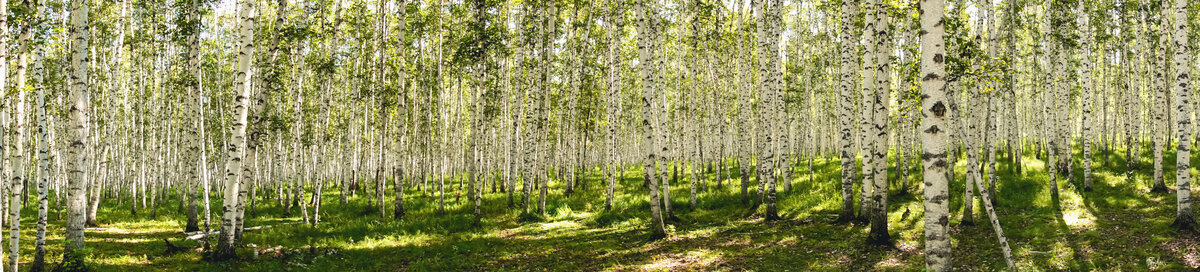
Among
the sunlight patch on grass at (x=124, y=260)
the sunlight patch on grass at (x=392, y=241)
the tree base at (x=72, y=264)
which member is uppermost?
the tree base at (x=72, y=264)

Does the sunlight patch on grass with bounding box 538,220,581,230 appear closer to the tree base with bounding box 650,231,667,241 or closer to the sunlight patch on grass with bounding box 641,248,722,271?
the tree base with bounding box 650,231,667,241

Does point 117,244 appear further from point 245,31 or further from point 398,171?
point 245,31

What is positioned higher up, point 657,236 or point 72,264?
point 72,264

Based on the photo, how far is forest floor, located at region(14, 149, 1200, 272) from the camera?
28.5 ft

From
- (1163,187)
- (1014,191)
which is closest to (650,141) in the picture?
(1014,191)

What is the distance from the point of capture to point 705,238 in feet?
37.1

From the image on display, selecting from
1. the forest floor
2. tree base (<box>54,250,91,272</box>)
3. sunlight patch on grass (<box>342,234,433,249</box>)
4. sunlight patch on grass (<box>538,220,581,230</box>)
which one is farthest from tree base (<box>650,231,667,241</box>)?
tree base (<box>54,250,91,272</box>)

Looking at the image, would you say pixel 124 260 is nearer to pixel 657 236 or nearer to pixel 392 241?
pixel 392 241

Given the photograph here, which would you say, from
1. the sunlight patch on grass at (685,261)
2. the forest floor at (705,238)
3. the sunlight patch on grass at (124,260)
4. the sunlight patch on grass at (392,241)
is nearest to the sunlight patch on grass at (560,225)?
the forest floor at (705,238)

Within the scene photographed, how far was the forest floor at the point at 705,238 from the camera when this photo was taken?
28.5 ft

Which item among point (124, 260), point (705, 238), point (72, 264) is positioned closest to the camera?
point (72, 264)

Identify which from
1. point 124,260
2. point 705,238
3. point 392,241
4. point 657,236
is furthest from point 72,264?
point 705,238

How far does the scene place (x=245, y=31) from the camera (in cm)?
879

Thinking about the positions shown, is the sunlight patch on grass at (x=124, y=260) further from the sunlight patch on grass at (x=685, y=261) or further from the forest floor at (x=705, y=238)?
the sunlight patch on grass at (x=685, y=261)
